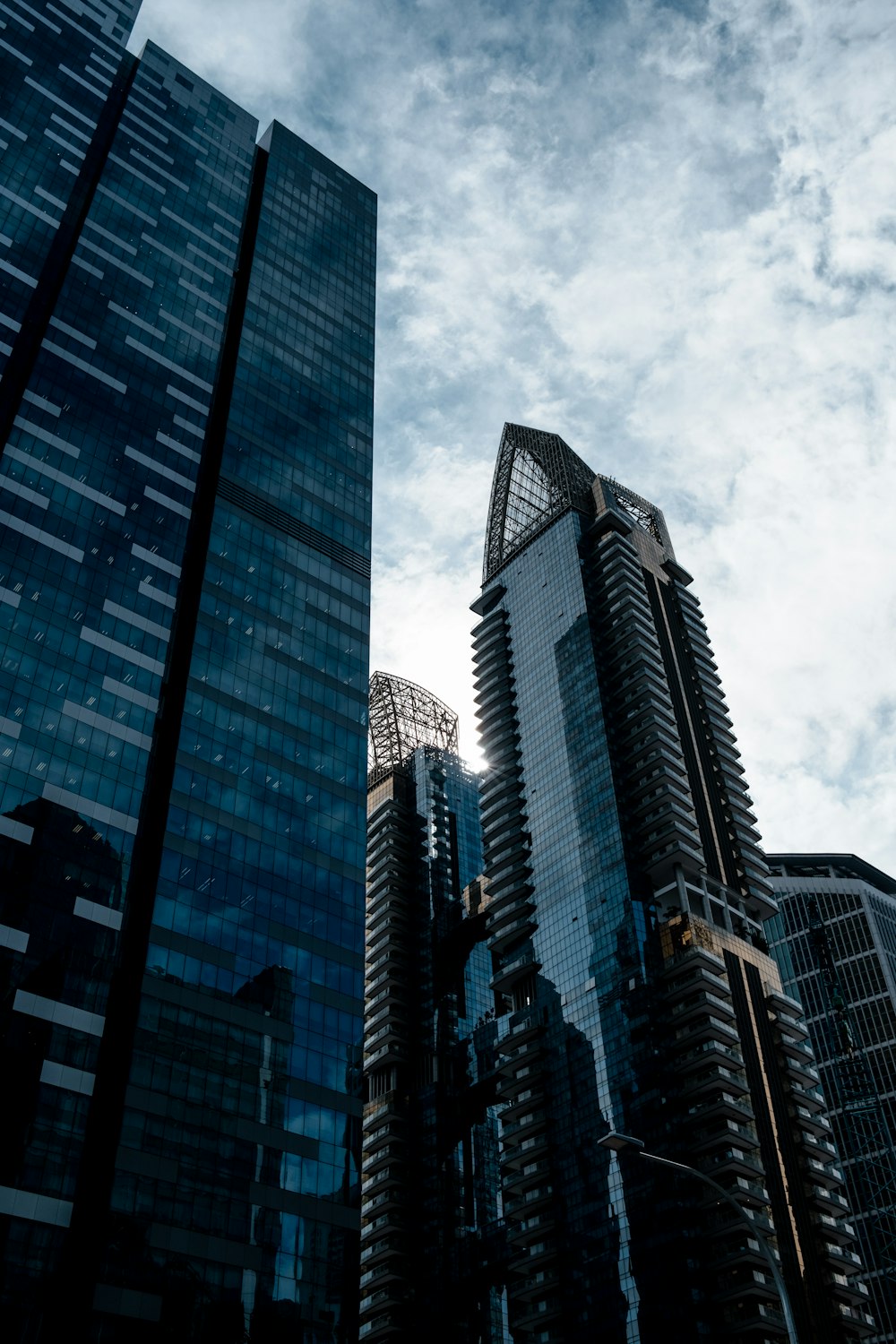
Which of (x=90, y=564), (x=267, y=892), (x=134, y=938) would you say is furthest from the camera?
(x=90, y=564)

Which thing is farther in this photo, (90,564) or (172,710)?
(90,564)

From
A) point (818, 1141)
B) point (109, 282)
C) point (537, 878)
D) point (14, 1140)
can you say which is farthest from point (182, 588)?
point (818, 1141)

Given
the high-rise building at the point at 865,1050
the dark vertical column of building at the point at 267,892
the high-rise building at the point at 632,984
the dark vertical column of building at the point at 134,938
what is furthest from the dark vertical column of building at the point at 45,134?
the high-rise building at the point at 865,1050

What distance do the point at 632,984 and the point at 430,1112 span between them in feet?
160

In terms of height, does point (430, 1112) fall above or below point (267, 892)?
above

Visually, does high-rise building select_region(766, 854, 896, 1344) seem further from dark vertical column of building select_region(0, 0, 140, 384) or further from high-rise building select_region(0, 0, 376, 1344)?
dark vertical column of building select_region(0, 0, 140, 384)

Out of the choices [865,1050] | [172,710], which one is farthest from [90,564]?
[865,1050]

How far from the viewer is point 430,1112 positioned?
16950 centimetres

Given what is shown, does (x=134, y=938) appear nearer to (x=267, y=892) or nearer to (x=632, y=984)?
(x=267, y=892)

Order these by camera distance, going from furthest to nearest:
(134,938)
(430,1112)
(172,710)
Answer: (430,1112) < (172,710) < (134,938)

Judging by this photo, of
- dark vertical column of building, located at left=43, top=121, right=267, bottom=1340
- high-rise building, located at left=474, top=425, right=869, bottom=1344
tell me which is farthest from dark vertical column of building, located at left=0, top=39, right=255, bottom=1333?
high-rise building, located at left=474, top=425, right=869, bottom=1344

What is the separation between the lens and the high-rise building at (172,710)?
65.3 metres

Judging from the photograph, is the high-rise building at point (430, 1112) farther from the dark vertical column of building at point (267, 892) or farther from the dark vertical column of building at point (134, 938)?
the dark vertical column of building at point (134, 938)

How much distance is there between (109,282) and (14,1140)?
2853 inches
